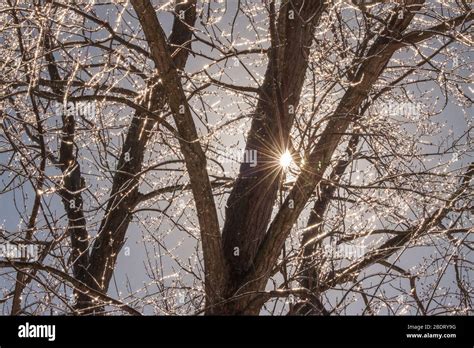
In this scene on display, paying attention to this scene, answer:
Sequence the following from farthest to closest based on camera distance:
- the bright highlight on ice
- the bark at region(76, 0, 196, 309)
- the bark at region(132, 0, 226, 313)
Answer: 1. the bark at region(76, 0, 196, 309)
2. the bright highlight on ice
3. the bark at region(132, 0, 226, 313)

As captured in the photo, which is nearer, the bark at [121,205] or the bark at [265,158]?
the bark at [265,158]

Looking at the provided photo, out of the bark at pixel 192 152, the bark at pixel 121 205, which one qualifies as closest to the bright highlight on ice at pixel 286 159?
the bark at pixel 192 152

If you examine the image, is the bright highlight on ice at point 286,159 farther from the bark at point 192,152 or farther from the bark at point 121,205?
the bark at point 121,205

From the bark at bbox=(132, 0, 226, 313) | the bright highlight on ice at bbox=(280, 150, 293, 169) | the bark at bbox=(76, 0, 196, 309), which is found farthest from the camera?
the bark at bbox=(76, 0, 196, 309)

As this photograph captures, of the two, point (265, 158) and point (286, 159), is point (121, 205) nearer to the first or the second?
point (265, 158)

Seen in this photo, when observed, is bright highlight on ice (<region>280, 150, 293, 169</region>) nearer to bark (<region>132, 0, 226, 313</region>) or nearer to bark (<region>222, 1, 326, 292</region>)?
bark (<region>222, 1, 326, 292</region>)

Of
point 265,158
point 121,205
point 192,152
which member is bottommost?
point 192,152

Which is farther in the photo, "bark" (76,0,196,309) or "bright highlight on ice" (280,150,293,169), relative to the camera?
"bark" (76,0,196,309)

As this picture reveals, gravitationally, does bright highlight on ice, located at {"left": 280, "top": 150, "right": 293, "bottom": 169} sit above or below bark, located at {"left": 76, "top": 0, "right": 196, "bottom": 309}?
below

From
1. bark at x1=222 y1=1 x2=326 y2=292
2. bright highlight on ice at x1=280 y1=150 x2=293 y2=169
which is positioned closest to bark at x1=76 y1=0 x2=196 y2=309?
bark at x1=222 y1=1 x2=326 y2=292

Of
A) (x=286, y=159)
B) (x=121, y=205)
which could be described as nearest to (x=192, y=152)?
(x=286, y=159)

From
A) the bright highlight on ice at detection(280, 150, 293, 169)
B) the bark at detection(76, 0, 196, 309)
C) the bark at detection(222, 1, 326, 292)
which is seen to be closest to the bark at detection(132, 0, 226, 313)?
the bark at detection(222, 1, 326, 292)
